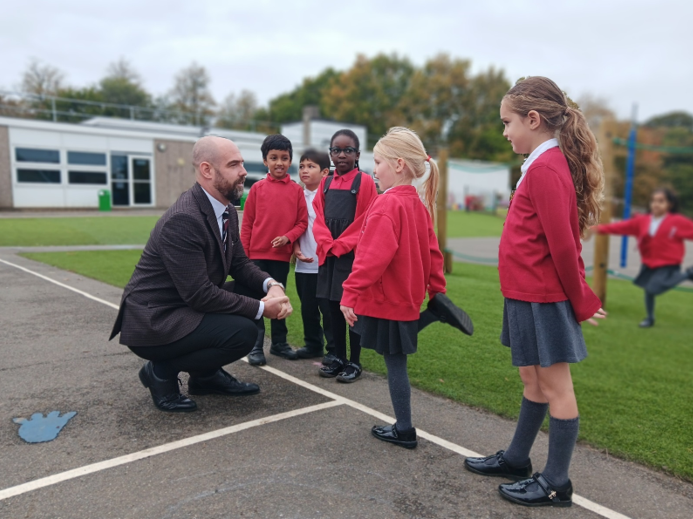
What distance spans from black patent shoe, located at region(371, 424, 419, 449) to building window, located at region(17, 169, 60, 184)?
75.6 feet

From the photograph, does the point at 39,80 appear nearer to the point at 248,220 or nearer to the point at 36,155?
the point at 36,155

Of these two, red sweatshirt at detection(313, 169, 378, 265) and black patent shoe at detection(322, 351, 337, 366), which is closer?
red sweatshirt at detection(313, 169, 378, 265)

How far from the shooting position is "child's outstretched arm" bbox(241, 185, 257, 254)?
462 cm

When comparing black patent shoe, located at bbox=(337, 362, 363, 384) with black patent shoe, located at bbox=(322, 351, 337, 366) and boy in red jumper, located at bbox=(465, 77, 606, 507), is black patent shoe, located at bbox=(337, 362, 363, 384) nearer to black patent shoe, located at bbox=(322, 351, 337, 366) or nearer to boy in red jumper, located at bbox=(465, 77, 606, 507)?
black patent shoe, located at bbox=(322, 351, 337, 366)

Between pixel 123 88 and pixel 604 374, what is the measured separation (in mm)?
49066

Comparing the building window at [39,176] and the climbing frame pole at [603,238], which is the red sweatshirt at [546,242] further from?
the building window at [39,176]

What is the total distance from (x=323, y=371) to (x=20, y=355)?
2468 millimetres

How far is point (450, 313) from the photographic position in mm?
2885

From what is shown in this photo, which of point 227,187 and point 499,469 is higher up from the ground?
point 227,187

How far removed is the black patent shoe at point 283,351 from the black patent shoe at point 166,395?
4.35 ft

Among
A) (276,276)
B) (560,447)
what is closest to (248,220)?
(276,276)

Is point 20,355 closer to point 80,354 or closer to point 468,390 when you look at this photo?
point 80,354

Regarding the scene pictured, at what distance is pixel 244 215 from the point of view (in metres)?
4.65

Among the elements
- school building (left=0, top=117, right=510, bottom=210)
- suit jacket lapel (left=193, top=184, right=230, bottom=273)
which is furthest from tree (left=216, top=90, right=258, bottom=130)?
suit jacket lapel (left=193, top=184, right=230, bottom=273)
